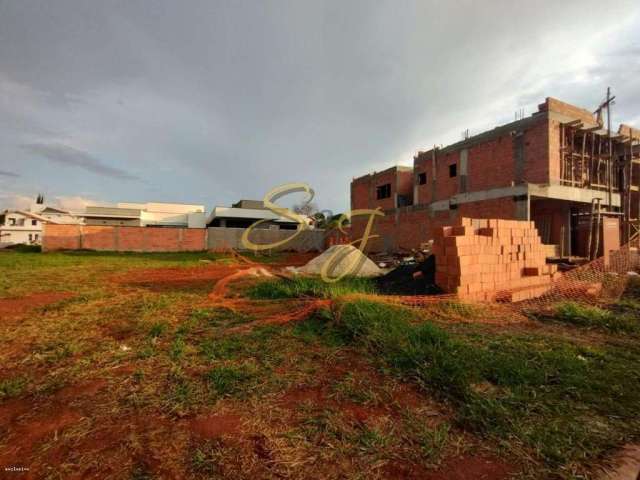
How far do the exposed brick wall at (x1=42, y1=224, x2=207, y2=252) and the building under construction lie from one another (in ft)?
54.5

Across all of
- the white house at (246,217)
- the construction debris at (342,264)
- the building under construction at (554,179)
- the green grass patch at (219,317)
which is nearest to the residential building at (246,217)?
the white house at (246,217)

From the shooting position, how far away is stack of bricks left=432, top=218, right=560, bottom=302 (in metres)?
5.05

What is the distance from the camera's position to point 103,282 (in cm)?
765

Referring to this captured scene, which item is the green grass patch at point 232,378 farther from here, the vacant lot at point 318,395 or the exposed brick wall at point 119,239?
the exposed brick wall at point 119,239

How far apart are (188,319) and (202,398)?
238 centimetres

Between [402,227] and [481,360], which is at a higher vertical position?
[402,227]

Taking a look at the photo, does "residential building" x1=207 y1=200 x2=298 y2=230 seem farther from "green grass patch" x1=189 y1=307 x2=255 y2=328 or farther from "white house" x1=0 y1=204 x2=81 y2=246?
"green grass patch" x1=189 y1=307 x2=255 y2=328

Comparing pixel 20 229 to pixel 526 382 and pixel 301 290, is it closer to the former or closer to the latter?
pixel 301 290

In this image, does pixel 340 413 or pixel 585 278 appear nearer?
pixel 340 413

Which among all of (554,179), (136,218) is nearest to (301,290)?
(554,179)

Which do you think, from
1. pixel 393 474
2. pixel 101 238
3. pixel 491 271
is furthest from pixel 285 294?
pixel 101 238

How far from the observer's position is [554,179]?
11062mm

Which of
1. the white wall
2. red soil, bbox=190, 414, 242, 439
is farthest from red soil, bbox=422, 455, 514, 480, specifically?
the white wall

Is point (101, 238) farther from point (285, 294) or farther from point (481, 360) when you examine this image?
point (481, 360)
